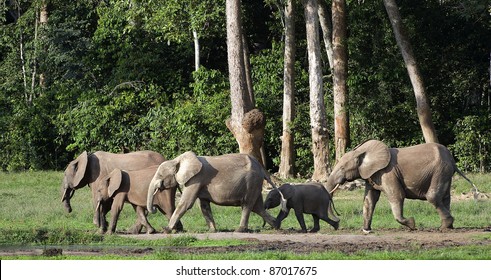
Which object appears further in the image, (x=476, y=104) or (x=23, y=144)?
(x=23, y=144)

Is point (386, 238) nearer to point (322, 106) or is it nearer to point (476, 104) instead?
point (322, 106)

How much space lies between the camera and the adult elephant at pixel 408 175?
68.4ft

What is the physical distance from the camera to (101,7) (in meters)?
40.8

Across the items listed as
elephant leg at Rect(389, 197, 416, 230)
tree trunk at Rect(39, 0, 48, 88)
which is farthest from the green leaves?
tree trunk at Rect(39, 0, 48, 88)

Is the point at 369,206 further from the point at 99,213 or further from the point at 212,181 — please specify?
the point at 99,213

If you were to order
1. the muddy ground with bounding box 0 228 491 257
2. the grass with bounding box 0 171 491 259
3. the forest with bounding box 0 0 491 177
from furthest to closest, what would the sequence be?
the forest with bounding box 0 0 491 177, the muddy ground with bounding box 0 228 491 257, the grass with bounding box 0 171 491 259

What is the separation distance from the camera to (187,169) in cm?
2086

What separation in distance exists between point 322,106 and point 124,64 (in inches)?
406

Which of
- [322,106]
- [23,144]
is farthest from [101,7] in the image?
[322,106]

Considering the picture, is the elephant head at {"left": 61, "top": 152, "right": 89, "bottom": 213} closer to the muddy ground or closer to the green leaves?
the muddy ground

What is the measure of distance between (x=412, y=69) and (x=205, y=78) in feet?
27.3

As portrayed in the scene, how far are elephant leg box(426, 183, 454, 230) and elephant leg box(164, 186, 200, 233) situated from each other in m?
4.02

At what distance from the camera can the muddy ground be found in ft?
58.1

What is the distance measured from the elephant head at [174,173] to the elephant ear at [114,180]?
75 centimetres
